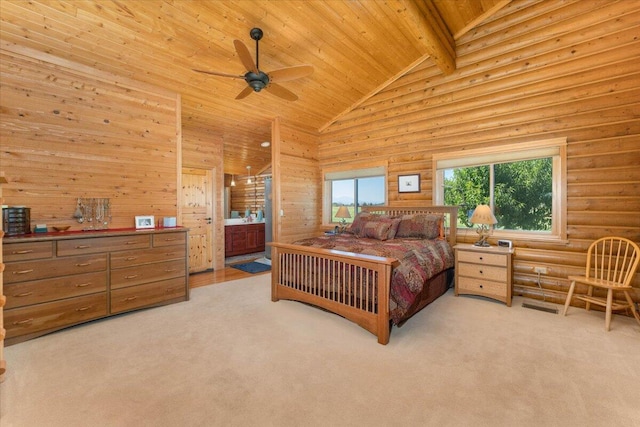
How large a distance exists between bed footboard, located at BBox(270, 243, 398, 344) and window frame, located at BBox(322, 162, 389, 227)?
101 inches

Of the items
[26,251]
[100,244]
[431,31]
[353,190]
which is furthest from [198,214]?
[431,31]

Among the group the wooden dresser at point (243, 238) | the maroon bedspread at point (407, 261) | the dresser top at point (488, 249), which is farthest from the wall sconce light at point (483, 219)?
the wooden dresser at point (243, 238)

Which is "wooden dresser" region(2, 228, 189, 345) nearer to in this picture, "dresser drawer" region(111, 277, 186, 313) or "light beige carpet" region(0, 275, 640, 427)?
"dresser drawer" region(111, 277, 186, 313)

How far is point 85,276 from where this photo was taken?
9.59 feet

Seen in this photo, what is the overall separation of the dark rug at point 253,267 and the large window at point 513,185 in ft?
11.4

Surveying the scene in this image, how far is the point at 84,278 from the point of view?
9.56 ft

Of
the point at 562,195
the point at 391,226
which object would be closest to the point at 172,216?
the point at 391,226

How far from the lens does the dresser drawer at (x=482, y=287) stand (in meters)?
3.51

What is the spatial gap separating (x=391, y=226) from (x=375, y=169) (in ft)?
5.45

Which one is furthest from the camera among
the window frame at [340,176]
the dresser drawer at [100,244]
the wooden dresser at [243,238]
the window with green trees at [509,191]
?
the wooden dresser at [243,238]

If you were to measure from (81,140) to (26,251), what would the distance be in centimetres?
143

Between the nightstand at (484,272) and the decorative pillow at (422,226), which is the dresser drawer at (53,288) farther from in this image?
the nightstand at (484,272)

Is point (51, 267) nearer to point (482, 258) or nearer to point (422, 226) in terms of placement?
point (422, 226)

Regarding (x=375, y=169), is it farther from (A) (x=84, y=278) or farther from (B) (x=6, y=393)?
(B) (x=6, y=393)
